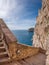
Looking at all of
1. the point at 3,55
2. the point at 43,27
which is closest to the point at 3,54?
the point at 3,55

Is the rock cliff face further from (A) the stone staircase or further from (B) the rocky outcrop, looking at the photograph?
(A) the stone staircase

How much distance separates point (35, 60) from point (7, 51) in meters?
0.92

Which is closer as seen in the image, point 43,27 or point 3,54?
point 3,54

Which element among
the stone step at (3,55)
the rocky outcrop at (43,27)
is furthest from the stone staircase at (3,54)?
the rocky outcrop at (43,27)

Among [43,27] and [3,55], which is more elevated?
[43,27]

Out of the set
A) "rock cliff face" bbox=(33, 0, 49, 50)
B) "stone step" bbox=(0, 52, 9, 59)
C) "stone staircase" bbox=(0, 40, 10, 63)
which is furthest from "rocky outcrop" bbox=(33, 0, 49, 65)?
"stone step" bbox=(0, 52, 9, 59)

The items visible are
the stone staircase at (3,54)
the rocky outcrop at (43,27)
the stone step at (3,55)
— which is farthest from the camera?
the rocky outcrop at (43,27)

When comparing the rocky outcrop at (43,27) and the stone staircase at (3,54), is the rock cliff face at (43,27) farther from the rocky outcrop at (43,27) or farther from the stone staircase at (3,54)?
the stone staircase at (3,54)

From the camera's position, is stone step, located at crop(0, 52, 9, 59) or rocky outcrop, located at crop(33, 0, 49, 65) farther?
rocky outcrop, located at crop(33, 0, 49, 65)

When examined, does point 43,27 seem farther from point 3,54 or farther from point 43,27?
point 3,54

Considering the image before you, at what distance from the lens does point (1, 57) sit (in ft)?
13.0

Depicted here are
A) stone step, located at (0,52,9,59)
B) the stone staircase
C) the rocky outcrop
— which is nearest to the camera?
the stone staircase

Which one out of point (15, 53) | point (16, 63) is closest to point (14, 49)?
point (15, 53)

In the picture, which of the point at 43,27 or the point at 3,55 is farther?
the point at 43,27
